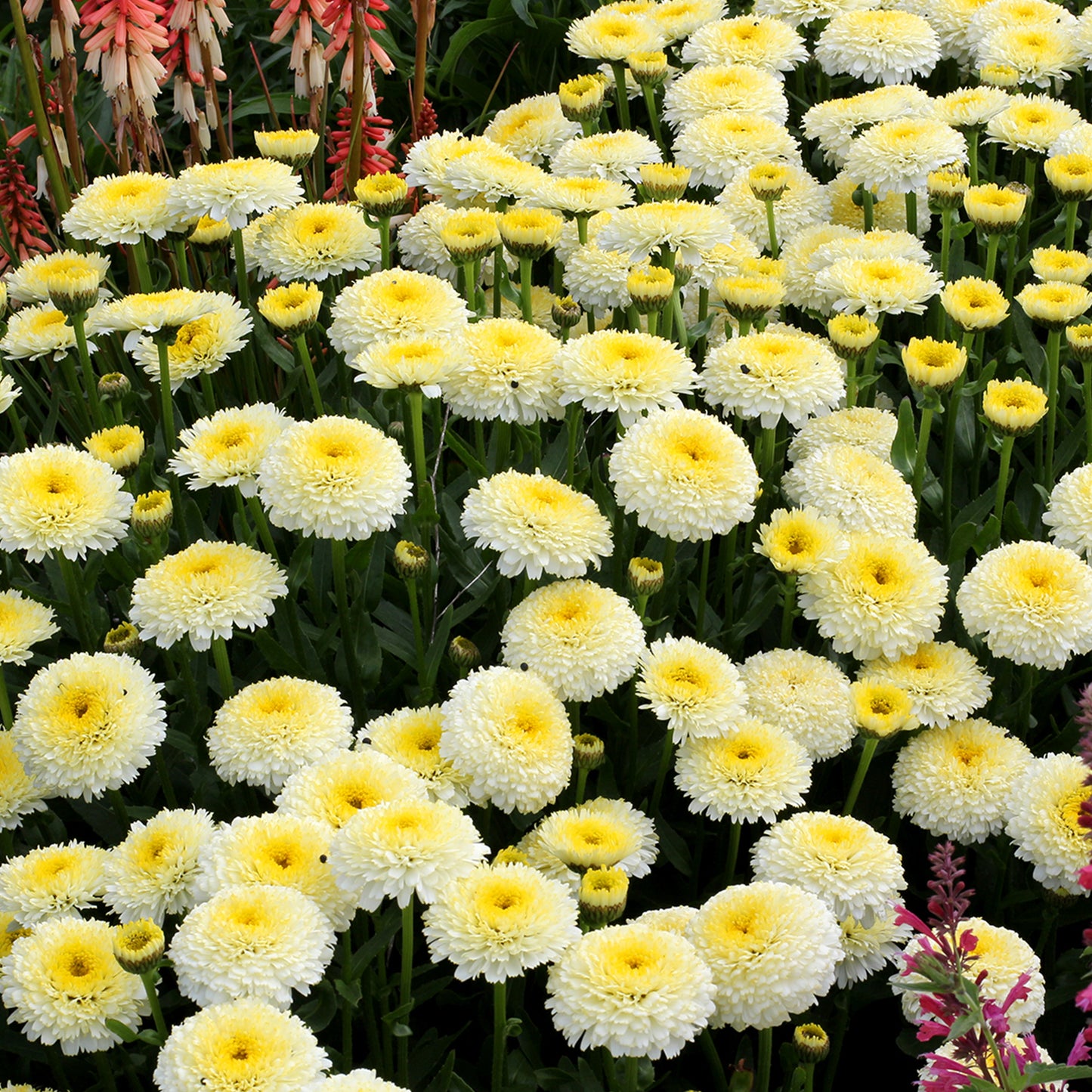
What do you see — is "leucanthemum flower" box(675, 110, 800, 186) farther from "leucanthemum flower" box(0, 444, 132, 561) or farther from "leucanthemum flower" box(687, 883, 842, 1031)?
"leucanthemum flower" box(687, 883, 842, 1031)

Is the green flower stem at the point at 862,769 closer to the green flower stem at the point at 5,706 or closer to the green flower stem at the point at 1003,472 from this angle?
the green flower stem at the point at 1003,472

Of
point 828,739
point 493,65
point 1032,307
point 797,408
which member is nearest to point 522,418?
point 797,408

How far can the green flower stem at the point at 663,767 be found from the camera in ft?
6.84

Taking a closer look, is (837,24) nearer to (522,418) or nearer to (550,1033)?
(522,418)

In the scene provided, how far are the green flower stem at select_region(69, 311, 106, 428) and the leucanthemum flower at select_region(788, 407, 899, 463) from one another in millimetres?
1264

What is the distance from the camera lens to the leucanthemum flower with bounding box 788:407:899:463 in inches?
100

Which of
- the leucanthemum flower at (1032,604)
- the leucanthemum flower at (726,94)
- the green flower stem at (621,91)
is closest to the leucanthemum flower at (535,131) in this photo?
the green flower stem at (621,91)

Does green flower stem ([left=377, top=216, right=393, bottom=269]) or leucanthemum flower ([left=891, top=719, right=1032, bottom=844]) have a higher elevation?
green flower stem ([left=377, top=216, right=393, bottom=269])

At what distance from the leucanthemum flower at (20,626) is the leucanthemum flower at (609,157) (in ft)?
4.54

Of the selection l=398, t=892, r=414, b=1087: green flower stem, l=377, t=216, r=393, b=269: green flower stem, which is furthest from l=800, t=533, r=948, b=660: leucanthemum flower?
l=377, t=216, r=393, b=269: green flower stem

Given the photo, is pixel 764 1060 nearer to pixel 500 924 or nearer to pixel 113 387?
pixel 500 924

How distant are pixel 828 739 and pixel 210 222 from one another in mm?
1539

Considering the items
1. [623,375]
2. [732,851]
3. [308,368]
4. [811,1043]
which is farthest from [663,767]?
[308,368]

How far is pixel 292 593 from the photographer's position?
238 centimetres
